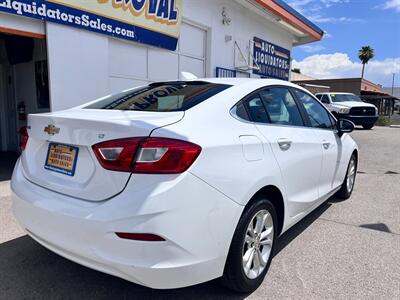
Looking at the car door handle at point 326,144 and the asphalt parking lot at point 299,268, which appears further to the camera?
the car door handle at point 326,144

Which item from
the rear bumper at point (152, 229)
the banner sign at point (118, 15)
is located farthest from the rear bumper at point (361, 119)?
the rear bumper at point (152, 229)

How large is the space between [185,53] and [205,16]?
1.26 metres

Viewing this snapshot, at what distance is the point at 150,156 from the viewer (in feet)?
6.45

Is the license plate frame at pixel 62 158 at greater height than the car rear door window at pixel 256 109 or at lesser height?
lesser

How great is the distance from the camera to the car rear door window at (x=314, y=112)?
12.2 feet

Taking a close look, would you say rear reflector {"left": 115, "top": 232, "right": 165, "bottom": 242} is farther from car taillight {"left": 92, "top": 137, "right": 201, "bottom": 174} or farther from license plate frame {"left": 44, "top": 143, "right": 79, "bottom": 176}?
license plate frame {"left": 44, "top": 143, "right": 79, "bottom": 176}

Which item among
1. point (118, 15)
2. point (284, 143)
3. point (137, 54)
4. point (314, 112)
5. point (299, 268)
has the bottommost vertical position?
point (299, 268)

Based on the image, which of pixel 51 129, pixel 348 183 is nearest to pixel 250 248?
pixel 51 129

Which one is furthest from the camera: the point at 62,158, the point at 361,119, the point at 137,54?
the point at 361,119

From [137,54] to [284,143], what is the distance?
19.6 ft

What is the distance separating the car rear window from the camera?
2537 mm

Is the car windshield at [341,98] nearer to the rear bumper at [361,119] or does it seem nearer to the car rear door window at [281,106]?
the rear bumper at [361,119]

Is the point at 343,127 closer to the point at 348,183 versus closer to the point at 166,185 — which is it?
the point at 348,183

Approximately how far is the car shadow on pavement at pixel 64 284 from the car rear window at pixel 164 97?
136 cm
